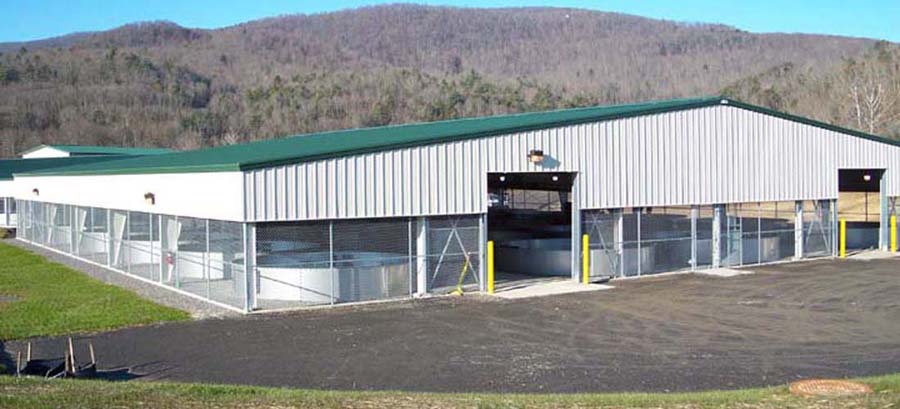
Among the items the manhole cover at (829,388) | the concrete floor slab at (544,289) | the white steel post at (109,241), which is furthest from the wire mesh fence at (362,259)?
the manhole cover at (829,388)

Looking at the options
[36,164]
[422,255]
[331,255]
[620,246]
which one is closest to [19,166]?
[36,164]

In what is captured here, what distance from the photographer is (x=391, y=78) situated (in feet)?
495

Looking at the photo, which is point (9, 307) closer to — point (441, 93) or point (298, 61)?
point (441, 93)

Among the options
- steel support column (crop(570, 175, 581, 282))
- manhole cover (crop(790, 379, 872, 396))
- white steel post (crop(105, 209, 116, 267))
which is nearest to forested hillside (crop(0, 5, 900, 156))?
steel support column (crop(570, 175, 581, 282))

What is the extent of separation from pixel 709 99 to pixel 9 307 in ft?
70.3

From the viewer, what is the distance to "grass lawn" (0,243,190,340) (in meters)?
20.9

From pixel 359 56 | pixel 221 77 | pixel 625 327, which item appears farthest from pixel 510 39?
pixel 625 327

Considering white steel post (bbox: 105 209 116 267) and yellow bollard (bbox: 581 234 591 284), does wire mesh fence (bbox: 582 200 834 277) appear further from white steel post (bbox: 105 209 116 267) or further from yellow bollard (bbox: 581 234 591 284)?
white steel post (bbox: 105 209 116 267)

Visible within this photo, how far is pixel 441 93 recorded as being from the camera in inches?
5212

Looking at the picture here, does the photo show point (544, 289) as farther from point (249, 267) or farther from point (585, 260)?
point (249, 267)

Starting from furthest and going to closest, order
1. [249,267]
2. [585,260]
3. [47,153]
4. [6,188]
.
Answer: [47,153] → [6,188] → [585,260] → [249,267]

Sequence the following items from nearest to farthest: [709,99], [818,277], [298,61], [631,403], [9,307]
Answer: [631,403], [9,307], [818,277], [709,99], [298,61]

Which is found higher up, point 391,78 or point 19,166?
point 391,78

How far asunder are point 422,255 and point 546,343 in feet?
23.2
